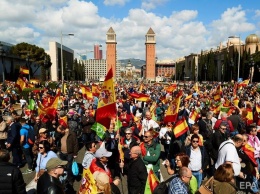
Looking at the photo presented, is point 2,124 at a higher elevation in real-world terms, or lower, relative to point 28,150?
higher

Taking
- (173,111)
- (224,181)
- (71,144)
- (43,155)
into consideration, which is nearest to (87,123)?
(71,144)

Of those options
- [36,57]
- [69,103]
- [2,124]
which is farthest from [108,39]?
[2,124]

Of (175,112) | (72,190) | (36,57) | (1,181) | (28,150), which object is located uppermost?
(36,57)

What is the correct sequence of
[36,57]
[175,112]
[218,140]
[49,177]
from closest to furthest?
[49,177], [218,140], [175,112], [36,57]

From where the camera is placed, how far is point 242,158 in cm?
542

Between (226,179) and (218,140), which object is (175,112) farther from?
(226,179)

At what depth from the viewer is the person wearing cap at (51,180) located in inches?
145

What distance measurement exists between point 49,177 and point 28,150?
452 centimetres

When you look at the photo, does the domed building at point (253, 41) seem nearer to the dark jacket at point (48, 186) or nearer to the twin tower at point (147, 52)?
the twin tower at point (147, 52)

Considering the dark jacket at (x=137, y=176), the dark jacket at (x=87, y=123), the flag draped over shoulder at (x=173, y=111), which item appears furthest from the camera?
the dark jacket at (x=87, y=123)

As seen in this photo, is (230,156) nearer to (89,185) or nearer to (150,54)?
(89,185)

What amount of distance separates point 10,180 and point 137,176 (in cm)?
182

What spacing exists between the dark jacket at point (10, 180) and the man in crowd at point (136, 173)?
5.23 ft

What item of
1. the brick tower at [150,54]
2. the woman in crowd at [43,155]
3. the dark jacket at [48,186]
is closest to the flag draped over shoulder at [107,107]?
the woman in crowd at [43,155]
